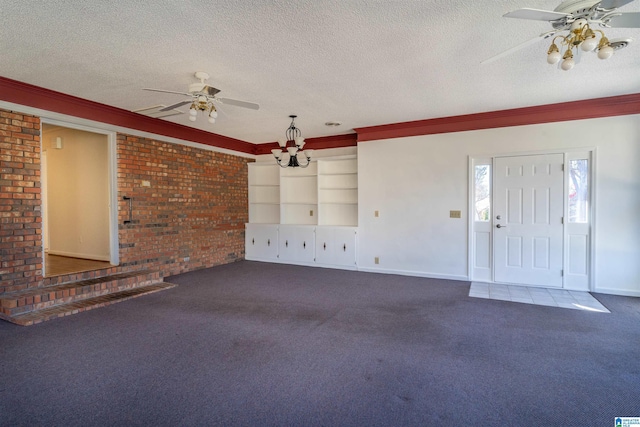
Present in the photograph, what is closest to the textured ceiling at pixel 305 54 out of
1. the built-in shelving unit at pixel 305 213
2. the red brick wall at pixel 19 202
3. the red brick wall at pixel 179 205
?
the red brick wall at pixel 19 202

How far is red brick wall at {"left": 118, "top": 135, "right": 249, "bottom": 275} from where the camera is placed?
509 cm

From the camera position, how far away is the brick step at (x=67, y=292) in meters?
3.55

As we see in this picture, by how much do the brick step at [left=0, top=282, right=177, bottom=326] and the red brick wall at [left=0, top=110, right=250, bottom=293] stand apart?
515mm

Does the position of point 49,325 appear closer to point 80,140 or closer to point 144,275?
point 144,275

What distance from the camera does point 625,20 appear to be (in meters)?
2.04

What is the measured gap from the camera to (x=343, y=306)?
4.03m

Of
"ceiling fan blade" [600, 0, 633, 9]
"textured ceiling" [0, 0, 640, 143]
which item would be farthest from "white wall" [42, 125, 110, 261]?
"ceiling fan blade" [600, 0, 633, 9]

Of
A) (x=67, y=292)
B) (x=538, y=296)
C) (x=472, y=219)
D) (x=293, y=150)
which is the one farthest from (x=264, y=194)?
(x=538, y=296)

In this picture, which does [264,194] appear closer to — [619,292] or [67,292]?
[67,292]

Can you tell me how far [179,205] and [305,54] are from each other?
13.0 ft

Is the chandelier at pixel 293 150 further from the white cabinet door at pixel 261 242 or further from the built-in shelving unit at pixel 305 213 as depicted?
the white cabinet door at pixel 261 242

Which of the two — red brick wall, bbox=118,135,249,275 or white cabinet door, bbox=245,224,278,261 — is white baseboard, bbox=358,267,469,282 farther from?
red brick wall, bbox=118,135,249,275

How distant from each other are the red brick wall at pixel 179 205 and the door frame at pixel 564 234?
15.8 ft

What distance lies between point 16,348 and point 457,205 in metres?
5.72
